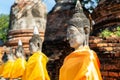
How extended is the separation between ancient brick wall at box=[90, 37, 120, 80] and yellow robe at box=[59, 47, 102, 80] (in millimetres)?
1715

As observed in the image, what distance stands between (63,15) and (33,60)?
433 centimetres

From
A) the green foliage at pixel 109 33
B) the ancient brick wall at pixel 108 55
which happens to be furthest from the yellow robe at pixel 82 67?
the green foliage at pixel 109 33

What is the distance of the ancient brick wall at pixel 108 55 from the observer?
5.62 metres

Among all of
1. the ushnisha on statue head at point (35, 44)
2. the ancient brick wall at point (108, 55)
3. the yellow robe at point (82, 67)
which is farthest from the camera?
the ushnisha on statue head at point (35, 44)

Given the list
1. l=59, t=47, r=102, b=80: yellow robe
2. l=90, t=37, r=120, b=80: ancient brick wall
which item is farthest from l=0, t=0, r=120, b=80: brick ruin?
l=59, t=47, r=102, b=80: yellow robe

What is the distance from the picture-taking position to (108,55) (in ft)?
19.2

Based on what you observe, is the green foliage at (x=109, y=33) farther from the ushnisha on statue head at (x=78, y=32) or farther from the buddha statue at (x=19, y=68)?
the ushnisha on statue head at (x=78, y=32)

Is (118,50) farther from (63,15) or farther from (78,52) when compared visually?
(63,15)

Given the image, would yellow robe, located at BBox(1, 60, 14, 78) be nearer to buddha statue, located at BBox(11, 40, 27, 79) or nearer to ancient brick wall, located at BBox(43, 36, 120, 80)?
buddha statue, located at BBox(11, 40, 27, 79)

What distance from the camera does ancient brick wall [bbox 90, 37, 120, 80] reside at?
562cm

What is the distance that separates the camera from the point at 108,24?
7508 millimetres

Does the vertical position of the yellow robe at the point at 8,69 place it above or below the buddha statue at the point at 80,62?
below

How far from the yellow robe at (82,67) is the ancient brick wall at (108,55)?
5.63 feet

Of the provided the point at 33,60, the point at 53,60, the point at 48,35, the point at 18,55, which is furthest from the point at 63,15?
the point at 33,60
